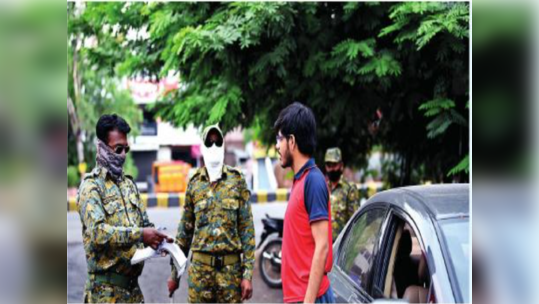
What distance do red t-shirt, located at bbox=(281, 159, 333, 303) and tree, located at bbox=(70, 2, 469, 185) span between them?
3.28m

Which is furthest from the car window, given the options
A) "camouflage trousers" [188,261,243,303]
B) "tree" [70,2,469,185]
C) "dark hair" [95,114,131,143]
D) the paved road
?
the paved road

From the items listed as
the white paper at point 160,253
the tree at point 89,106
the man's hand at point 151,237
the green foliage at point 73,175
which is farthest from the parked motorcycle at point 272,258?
the green foliage at point 73,175

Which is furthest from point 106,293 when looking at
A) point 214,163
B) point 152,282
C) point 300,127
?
point 152,282

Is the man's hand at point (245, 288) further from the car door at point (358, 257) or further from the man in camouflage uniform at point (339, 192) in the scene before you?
the man in camouflage uniform at point (339, 192)

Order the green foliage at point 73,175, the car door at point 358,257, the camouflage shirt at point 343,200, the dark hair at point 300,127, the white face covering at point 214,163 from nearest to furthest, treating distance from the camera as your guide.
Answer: the dark hair at point 300,127 → the car door at point 358,257 → the white face covering at point 214,163 → the camouflage shirt at point 343,200 → the green foliage at point 73,175

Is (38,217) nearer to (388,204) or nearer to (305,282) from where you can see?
(305,282)

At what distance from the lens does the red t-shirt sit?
10.6ft

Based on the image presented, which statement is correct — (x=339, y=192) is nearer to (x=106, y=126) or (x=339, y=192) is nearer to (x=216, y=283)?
(x=216, y=283)

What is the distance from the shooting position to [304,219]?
10.7ft

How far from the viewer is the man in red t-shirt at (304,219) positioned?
10.4 feet

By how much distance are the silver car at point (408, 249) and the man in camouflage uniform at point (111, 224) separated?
1.11 meters

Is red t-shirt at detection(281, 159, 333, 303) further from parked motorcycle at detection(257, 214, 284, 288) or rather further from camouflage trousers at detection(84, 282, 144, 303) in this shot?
parked motorcycle at detection(257, 214, 284, 288)

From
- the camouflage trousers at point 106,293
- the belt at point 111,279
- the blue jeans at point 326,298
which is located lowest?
the camouflage trousers at point 106,293

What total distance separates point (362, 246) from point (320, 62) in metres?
3.18
